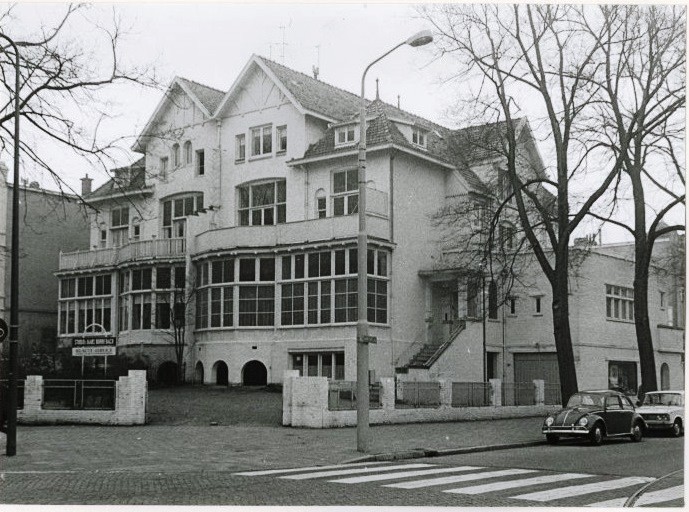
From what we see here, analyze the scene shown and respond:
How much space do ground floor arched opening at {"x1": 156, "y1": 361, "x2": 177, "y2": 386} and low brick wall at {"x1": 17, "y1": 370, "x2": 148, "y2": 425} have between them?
12.9 metres

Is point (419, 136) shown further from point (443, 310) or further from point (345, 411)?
point (345, 411)

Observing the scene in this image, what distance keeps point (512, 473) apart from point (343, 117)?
27690 millimetres

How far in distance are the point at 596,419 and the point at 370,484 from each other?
1059 centimetres

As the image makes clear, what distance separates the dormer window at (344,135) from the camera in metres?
39.7

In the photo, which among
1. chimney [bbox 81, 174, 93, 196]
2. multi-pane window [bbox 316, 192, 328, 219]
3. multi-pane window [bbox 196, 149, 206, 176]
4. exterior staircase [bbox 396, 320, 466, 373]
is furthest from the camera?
chimney [bbox 81, 174, 93, 196]

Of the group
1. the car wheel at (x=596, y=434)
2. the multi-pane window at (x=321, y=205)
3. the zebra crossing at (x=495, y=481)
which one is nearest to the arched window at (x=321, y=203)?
the multi-pane window at (x=321, y=205)

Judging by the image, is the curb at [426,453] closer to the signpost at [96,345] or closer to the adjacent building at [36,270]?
the signpost at [96,345]

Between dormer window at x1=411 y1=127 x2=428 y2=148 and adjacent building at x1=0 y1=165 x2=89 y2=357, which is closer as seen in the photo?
dormer window at x1=411 y1=127 x2=428 y2=148

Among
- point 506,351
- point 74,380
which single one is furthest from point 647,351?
point 74,380

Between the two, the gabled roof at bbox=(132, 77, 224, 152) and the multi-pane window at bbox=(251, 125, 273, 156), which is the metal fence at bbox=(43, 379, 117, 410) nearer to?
the multi-pane window at bbox=(251, 125, 273, 156)

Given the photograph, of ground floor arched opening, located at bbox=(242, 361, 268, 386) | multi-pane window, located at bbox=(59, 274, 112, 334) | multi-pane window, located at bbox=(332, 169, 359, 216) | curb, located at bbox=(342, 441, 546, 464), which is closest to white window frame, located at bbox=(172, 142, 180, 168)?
multi-pane window, located at bbox=(59, 274, 112, 334)

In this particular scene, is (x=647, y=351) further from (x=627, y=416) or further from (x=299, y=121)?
(x=299, y=121)

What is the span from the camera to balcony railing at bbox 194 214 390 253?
119ft

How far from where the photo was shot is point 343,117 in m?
41.7
